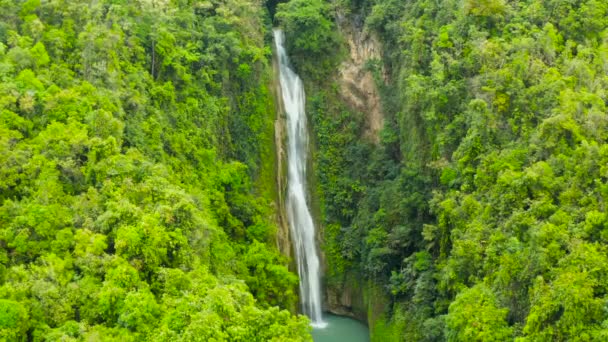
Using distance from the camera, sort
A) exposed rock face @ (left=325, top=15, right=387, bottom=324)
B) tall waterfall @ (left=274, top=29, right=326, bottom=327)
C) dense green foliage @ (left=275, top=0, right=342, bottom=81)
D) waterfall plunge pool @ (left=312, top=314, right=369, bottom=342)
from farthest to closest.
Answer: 1. dense green foliage @ (left=275, top=0, right=342, bottom=81)
2. exposed rock face @ (left=325, top=15, right=387, bottom=324)
3. tall waterfall @ (left=274, top=29, right=326, bottom=327)
4. waterfall plunge pool @ (left=312, top=314, right=369, bottom=342)

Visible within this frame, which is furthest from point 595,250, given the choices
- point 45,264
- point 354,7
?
point 354,7

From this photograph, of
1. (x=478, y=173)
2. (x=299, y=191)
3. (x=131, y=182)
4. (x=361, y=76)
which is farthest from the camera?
(x=361, y=76)

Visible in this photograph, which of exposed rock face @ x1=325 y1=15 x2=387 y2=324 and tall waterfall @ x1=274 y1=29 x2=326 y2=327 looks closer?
tall waterfall @ x1=274 y1=29 x2=326 y2=327

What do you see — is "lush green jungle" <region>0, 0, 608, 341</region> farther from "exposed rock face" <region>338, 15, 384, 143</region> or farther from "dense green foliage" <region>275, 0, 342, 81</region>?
"exposed rock face" <region>338, 15, 384, 143</region>

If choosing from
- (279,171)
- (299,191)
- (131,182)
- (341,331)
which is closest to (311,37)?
(279,171)

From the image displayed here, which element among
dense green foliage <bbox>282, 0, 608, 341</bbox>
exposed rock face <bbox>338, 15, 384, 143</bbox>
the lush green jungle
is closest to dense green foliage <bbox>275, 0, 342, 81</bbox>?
the lush green jungle

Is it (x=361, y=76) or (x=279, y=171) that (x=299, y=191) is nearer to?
(x=279, y=171)

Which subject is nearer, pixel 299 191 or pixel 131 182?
pixel 131 182
